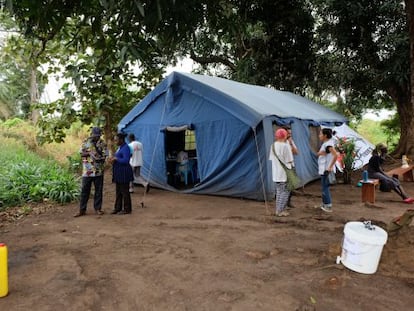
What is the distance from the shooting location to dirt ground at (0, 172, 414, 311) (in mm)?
3207

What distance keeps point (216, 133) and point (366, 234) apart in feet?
17.0

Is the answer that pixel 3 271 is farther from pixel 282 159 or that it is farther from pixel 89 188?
pixel 282 159

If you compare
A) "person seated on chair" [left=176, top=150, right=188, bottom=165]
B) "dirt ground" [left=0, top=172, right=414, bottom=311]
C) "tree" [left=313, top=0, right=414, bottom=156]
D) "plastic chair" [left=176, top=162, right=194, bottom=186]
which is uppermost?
"tree" [left=313, top=0, right=414, bottom=156]

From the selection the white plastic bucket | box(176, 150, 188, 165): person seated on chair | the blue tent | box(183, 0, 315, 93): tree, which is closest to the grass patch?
the blue tent

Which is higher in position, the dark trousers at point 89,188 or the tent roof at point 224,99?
the tent roof at point 224,99

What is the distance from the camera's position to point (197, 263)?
4.16 m

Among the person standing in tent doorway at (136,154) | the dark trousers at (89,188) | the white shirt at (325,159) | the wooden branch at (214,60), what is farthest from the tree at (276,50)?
the dark trousers at (89,188)

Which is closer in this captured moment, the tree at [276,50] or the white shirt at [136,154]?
the white shirt at [136,154]

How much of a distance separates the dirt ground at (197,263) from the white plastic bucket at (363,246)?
89mm

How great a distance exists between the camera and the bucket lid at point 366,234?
3492mm

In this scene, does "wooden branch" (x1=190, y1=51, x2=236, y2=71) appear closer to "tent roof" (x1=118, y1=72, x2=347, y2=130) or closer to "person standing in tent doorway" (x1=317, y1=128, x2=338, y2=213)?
"tent roof" (x1=118, y1=72, x2=347, y2=130)

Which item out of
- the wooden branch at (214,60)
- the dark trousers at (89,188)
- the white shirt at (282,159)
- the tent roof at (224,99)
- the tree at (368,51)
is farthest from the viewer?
the wooden branch at (214,60)

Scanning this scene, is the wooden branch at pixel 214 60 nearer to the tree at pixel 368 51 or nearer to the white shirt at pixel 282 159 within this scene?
the tree at pixel 368 51

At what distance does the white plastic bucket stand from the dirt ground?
0.09 meters
